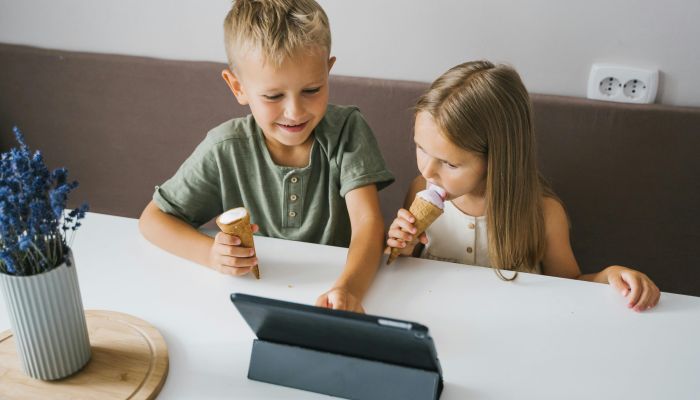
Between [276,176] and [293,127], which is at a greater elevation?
[293,127]

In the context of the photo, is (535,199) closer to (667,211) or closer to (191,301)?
(667,211)

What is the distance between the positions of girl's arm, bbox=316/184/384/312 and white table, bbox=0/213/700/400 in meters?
0.03

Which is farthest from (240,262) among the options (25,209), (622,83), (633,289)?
(622,83)

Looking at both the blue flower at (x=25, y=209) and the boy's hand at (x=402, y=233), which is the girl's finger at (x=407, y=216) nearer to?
the boy's hand at (x=402, y=233)

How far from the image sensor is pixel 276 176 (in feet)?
4.64

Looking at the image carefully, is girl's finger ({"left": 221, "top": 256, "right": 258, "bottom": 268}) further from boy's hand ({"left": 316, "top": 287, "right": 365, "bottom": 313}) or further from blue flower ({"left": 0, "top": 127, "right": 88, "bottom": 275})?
blue flower ({"left": 0, "top": 127, "right": 88, "bottom": 275})

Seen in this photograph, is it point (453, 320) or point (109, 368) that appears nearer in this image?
point (109, 368)

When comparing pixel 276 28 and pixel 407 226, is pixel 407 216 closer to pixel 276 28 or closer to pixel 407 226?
pixel 407 226

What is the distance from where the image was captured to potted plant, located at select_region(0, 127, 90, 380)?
2.57ft

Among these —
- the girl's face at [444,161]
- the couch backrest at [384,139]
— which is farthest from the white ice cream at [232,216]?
the couch backrest at [384,139]

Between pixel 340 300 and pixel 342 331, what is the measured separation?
0.64 feet

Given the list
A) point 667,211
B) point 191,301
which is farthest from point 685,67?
point 191,301

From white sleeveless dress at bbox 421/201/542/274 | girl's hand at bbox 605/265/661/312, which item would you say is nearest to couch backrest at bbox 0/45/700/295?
white sleeveless dress at bbox 421/201/542/274

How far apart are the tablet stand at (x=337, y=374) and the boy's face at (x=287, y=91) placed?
20.0 inches
